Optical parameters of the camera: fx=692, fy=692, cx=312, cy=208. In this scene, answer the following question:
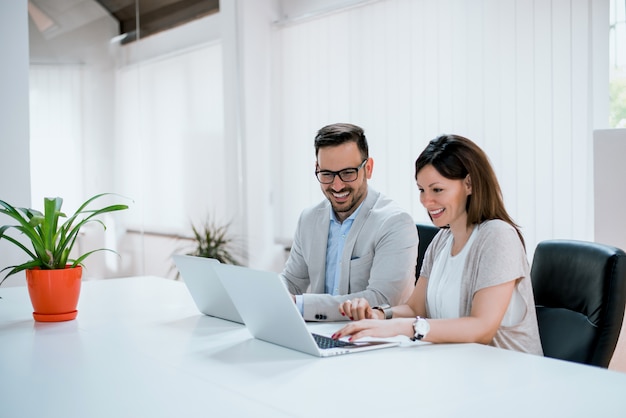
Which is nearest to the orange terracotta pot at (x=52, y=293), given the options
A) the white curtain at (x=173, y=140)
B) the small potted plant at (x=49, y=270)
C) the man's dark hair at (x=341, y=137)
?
the small potted plant at (x=49, y=270)

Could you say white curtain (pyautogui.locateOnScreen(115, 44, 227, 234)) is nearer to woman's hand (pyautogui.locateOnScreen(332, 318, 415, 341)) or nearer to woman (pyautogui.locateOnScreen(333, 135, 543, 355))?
woman (pyautogui.locateOnScreen(333, 135, 543, 355))

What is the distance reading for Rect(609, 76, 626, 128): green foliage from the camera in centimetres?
347

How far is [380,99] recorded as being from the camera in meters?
4.70

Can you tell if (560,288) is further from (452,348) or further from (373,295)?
(373,295)

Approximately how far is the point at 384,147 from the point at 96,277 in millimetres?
2193

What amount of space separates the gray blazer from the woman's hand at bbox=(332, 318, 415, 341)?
413 millimetres

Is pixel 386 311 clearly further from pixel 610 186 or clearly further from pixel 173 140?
pixel 173 140

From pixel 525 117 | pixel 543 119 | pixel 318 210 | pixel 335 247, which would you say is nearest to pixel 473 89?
pixel 525 117

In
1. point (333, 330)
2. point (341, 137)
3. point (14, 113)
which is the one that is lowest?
point (333, 330)

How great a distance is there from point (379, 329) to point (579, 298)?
61 centimetres

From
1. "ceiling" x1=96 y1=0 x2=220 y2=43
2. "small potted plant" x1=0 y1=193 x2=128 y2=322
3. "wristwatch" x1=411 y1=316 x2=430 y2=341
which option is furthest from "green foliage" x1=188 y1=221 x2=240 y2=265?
"wristwatch" x1=411 y1=316 x2=430 y2=341

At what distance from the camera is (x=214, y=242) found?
5484mm

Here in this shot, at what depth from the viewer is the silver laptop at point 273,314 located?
172 cm

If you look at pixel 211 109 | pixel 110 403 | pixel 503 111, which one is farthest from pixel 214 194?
pixel 110 403
